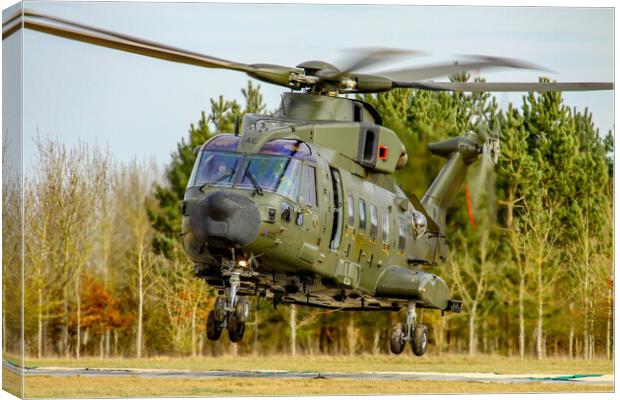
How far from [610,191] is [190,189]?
13.2 m

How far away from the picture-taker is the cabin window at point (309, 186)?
70.1ft

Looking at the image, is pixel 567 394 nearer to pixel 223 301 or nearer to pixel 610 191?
pixel 610 191

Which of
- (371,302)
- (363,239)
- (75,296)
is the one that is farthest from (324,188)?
(75,296)

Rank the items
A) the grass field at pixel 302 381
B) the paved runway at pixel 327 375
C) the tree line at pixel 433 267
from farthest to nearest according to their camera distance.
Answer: the tree line at pixel 433 267, the paved runway at pixel 327 375, the grass field at pixel 302 381

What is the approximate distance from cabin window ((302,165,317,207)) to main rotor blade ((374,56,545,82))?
2736mm

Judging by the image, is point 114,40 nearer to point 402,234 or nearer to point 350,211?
point 350,211

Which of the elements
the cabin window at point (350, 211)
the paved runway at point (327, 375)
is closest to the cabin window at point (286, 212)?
the cabin window at point (350, 211)

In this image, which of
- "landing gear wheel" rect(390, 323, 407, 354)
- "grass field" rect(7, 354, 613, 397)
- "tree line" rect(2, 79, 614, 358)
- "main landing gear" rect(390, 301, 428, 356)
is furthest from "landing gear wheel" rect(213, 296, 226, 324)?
"tree line" rect(2, 79, 614, 358)

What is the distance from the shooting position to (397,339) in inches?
958

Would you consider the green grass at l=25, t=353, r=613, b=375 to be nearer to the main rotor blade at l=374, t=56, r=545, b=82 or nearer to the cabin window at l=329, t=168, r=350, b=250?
the main rotor blade at l=374, t=56, r=545, b=82

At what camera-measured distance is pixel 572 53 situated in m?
27.7

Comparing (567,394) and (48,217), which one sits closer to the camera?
(567,394)

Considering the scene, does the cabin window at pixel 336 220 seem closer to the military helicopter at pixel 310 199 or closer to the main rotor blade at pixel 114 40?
the military helicopter at pixel 310 199

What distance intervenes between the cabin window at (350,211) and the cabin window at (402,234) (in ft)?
7.53
